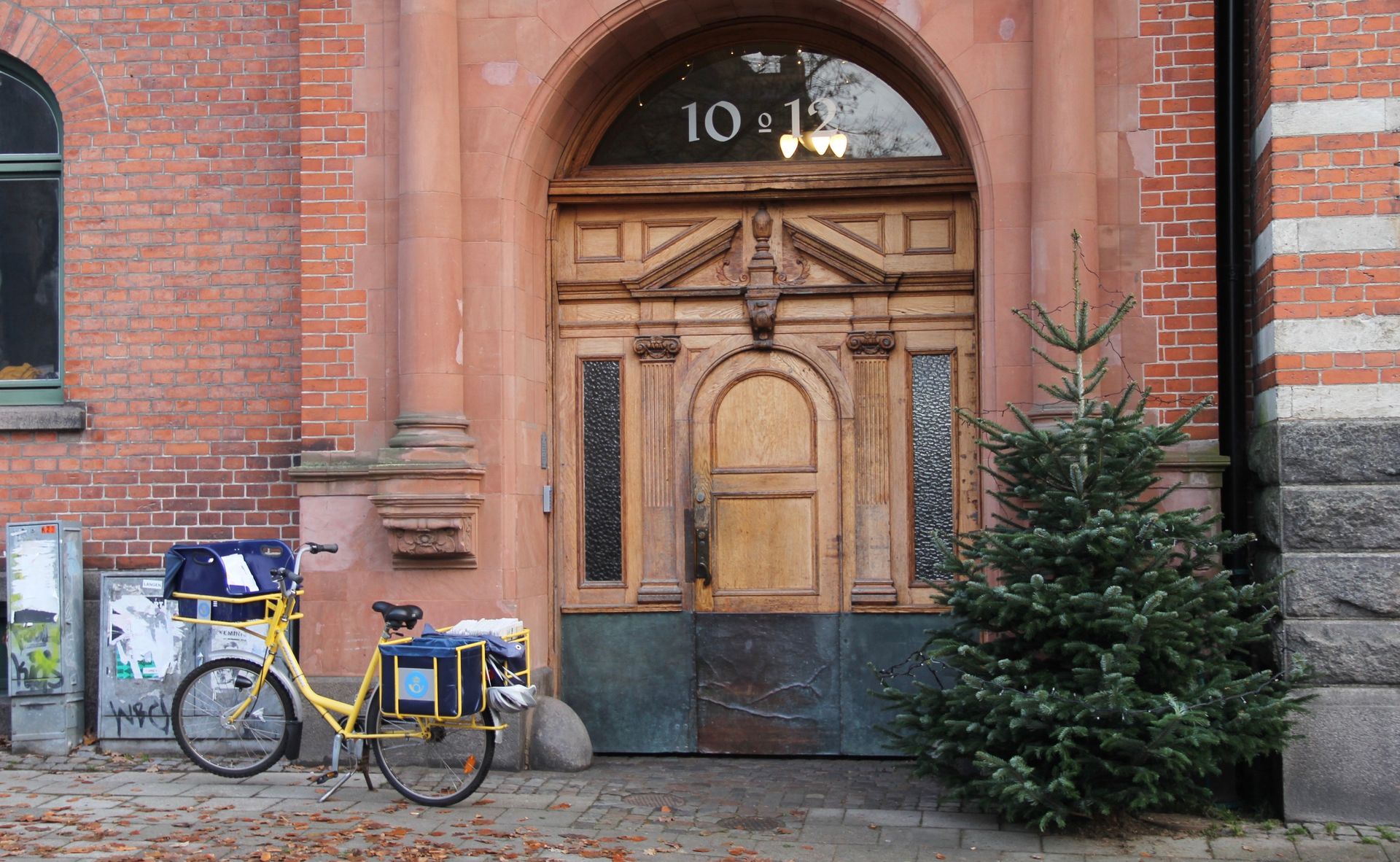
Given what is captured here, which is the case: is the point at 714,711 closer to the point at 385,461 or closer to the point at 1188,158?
the point at 385,461

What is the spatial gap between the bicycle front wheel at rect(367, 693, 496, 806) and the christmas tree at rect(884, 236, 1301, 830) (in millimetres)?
2055

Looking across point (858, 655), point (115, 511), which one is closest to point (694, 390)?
point (858, 655)

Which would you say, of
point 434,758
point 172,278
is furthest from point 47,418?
point 434,758

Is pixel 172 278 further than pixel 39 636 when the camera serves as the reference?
Yes

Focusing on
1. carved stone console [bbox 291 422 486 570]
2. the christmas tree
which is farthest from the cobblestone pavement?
carved stone console [bbox 291 422 486 570]

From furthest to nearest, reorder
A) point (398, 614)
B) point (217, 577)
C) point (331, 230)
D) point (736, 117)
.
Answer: point (736, 117) < point (331, 230) < point (217, 577) < point (398, 614)

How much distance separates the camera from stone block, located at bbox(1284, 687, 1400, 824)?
6711mm

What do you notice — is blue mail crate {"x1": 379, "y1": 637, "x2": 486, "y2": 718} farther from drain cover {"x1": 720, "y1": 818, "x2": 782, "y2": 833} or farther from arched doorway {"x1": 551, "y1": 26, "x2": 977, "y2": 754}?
arched doorway {"x1": 551, "y1": 26, "x2": 977, "y2": 754}

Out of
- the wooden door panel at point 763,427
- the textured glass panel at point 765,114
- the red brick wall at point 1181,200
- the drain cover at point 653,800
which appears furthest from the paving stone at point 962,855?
the textured glass panel at point 765,114

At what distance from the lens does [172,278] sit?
8.70 meters

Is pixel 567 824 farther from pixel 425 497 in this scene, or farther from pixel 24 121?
pixel 24 121

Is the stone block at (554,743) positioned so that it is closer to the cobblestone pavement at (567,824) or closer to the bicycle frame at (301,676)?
the cobblestone pavement at (567,824)

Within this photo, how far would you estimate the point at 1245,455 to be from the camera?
24.5 feet

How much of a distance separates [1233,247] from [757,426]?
283 cm
